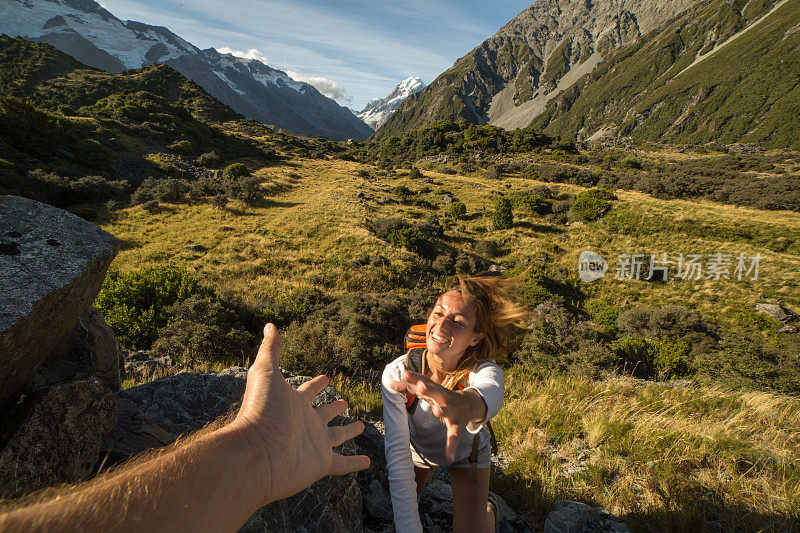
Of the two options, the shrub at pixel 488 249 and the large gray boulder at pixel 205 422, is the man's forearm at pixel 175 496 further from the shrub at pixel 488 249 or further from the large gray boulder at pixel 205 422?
the shrub at pixel 488 249

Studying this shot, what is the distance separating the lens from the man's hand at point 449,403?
4.83 feet

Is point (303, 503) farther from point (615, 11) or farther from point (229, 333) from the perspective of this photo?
point (615, 11)

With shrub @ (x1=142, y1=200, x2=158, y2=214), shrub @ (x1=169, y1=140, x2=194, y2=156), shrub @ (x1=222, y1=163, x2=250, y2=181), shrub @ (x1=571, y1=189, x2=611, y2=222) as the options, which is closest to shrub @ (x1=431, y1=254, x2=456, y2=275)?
shrub @ (x1=571, y1=189, x2=611, y2=222)

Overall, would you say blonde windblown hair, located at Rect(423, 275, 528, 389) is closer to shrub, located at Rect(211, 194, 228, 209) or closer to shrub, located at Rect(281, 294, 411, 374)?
shrub, located at Rect(281, 294, 411, 374)

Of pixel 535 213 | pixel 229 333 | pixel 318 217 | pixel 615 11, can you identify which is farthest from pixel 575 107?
pixel 229 333

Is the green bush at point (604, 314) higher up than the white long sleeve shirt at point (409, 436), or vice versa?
the white long sleeve shirt at point (409, 436)

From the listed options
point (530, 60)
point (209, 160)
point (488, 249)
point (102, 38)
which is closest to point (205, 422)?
Answer: point (488, 249)

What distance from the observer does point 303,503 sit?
2236 mm

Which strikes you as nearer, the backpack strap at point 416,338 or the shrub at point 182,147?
the backpack strap at point 416,338

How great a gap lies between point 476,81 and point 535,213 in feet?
577

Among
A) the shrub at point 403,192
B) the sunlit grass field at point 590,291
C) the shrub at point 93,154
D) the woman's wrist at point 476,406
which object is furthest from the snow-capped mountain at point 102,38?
the woman's wrist at point 476,406

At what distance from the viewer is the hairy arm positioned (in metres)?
0.82

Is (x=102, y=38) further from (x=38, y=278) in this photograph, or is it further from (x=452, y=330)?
(x=452, y=330)

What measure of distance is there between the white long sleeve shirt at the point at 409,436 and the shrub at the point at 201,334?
5535 mm
